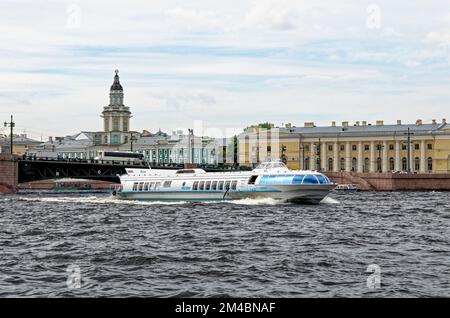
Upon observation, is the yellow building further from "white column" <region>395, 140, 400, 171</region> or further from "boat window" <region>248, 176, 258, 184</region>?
"boat window" <region>248, 176, 258, 184</region>

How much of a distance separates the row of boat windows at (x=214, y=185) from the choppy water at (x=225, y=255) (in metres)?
10.8

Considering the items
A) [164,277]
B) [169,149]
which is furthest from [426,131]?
[164,277]

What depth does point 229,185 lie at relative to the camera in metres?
41.7

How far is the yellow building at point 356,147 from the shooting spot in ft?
318

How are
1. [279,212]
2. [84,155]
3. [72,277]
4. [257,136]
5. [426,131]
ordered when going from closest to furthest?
[72,277] < [279,212] < [426,131] < [257,136] < [84,155]

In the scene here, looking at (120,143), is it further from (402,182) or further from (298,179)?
(298,179)

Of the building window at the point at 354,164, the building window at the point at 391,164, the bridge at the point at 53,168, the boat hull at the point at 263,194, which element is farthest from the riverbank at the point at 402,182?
the boat hull at the point at 263,194

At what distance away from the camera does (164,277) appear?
49.3ft

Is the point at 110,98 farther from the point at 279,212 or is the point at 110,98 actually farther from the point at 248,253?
the point at 248,253

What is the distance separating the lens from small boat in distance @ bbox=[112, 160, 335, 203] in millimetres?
38750

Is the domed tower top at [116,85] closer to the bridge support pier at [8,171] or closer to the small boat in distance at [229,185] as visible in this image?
the bridge support pier at [8,171]

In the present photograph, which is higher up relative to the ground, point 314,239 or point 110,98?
point 110,98
